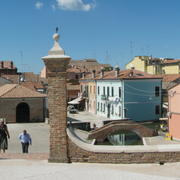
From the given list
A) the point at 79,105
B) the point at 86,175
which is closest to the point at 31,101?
the point at 79,105

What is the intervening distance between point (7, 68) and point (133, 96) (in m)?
41.2

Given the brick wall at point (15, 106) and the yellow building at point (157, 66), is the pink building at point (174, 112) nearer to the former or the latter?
the brick wall at point (15, 106)

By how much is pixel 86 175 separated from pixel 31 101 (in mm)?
26478

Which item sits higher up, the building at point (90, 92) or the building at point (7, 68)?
the building at point (7, 68)

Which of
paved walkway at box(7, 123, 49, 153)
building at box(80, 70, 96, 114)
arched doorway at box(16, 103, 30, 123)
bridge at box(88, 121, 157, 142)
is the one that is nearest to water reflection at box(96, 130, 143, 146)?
bridge at box(88, 121, 157, 142)

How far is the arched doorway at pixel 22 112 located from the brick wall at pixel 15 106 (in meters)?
0.43

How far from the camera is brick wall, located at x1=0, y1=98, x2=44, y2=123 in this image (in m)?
34.7

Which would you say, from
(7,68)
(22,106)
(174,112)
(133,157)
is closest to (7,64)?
(7,68)

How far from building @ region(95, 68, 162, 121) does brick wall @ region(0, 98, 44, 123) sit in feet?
38.0

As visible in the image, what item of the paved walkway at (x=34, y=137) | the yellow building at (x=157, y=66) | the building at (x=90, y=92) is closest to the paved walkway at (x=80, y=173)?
the paved walkway at (x=34, y=137)

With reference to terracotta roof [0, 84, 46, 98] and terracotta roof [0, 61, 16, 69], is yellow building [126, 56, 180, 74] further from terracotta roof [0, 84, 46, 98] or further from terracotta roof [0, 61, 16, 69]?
terracotta roof [0, 84, 46, 98]

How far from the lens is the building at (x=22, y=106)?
3472 cm

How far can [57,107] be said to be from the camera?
12.4m

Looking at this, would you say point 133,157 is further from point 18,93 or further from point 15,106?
point 18,93
